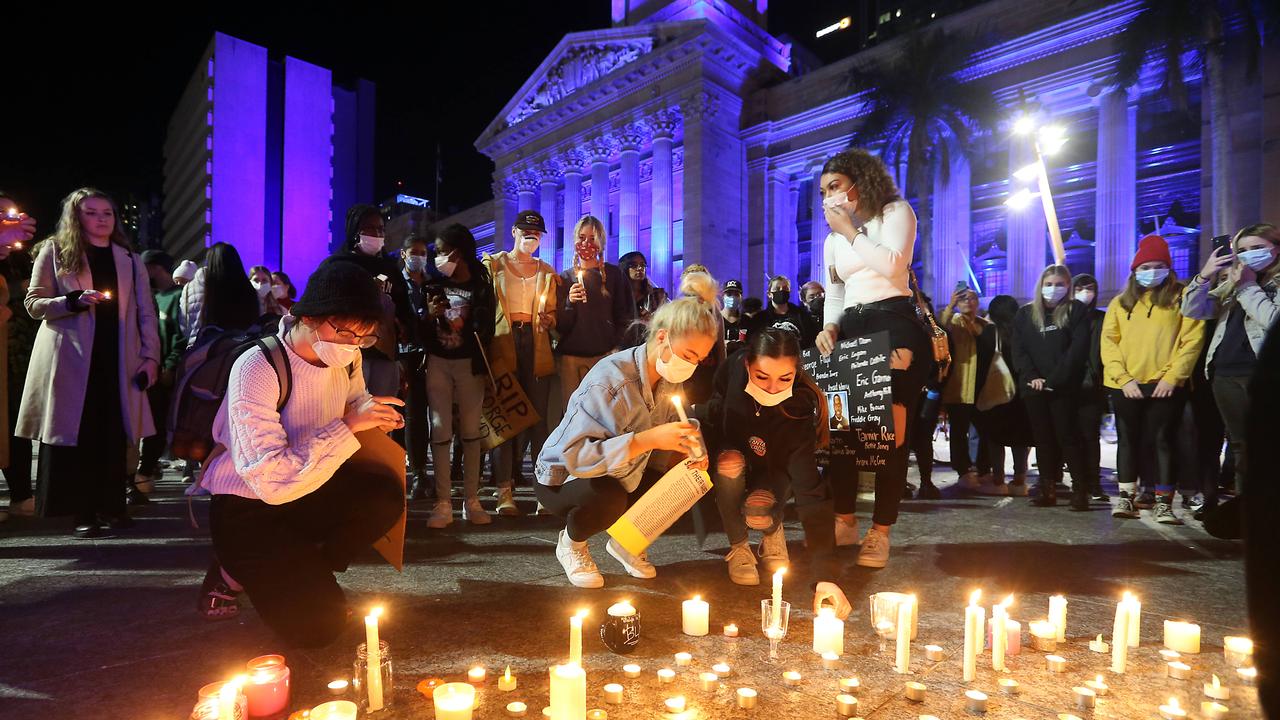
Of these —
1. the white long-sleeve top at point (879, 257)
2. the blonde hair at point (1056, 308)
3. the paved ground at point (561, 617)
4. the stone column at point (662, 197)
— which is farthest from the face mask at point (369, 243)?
the stone column at point (662, 197)

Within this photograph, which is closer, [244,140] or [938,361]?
[938,361]

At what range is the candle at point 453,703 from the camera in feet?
5.56

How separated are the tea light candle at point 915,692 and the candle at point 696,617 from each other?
0.76 metres

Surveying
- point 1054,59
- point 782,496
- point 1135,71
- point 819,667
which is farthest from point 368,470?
point 1054,59

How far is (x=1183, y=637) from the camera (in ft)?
7.91

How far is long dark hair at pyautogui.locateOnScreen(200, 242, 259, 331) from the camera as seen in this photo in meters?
3.97

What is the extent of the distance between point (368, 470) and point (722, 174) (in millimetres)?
30088

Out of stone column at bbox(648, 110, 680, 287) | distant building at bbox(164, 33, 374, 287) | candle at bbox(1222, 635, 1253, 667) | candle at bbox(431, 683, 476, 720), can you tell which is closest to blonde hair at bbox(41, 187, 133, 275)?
candle at bbox(431, 683, 476, 720)

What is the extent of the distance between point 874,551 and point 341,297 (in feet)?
9.46

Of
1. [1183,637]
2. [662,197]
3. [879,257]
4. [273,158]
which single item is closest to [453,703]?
[1183,637]

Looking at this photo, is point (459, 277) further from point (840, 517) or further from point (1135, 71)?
point (1135, 71)

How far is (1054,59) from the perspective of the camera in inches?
883

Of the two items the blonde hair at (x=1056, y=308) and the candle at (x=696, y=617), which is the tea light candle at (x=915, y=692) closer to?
the candle at (x=696, y=617)

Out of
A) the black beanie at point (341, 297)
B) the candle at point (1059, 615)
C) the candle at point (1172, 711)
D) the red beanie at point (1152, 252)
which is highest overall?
the red beanie at point (1152, 252)
